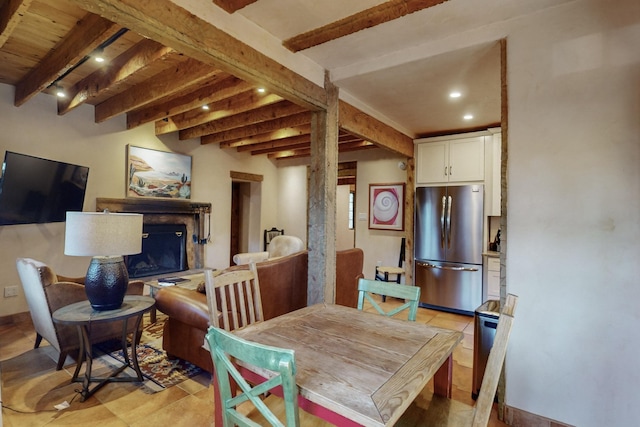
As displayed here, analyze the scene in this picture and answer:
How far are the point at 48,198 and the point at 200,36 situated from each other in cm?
305

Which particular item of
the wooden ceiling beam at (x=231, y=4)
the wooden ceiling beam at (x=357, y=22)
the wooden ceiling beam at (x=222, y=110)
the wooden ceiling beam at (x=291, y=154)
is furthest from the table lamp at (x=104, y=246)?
the wooden ceiling beam at (x=291, y=154)

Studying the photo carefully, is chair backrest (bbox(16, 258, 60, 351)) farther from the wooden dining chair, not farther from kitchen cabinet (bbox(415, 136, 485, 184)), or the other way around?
kitchen cabinet (bbox(415, 136, 485, 184))

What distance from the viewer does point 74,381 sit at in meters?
2.42

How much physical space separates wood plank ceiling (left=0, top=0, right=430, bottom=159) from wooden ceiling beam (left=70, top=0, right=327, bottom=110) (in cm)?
22

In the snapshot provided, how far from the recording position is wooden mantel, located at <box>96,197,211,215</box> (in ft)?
14.7

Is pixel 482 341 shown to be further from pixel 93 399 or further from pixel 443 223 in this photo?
pixel 93 399

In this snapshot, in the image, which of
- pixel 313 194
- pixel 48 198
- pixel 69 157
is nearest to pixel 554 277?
pixel 313 194

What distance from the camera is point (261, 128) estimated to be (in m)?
4.81

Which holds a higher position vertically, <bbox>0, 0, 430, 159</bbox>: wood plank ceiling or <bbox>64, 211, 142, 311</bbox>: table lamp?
<bbox>0, 0, 430, 159</bbox>: wood plank ceiling

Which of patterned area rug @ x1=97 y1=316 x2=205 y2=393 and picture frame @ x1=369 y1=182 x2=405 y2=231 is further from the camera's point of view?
picture frame @ x1=369 y1=182 x2=405 y2=231

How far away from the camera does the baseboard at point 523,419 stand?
194 cm

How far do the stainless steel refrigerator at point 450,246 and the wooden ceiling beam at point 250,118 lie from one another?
87.3 inches

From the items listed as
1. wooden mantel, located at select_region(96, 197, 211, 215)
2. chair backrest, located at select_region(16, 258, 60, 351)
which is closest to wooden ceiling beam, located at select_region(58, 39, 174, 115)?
wooden mantel, located at select_region(96, 197, 211, 215)

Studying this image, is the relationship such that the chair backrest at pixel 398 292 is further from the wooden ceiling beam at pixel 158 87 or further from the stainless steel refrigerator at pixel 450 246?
the stainless steel refrigerator at pixel 450 246
